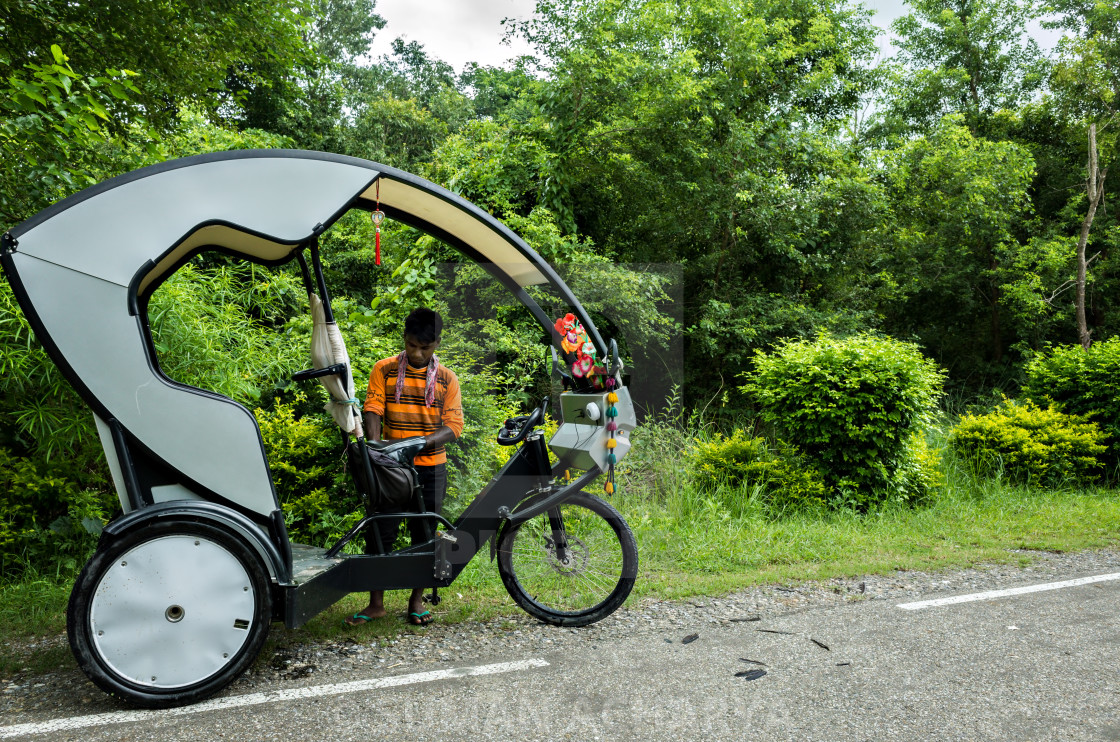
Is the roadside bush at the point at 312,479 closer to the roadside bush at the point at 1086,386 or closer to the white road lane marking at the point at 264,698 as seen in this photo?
the white road lane marking at the point at 264,698

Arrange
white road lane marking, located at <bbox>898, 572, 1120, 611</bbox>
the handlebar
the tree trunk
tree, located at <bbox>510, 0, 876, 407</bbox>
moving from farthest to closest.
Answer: the tree trunk, tree, located at <bbox>510, 0, 876, 407</bbox>, white road lane marking, located at <bbox>898, 572, 1120, 611</bbox>, the handlebar

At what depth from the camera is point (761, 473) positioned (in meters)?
6.87

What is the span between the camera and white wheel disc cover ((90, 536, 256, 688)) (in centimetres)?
296

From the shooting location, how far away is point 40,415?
442 centimetres

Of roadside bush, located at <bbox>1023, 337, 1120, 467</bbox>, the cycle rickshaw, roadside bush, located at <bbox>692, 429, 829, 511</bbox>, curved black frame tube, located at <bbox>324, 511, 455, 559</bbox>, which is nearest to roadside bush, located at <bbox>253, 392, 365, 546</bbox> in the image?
curved black frame tube, located at <bbox>324, 511, 455, 559</bbox>

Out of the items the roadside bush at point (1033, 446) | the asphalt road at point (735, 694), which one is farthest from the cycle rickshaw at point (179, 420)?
the roadside bush at point (1033, 446)

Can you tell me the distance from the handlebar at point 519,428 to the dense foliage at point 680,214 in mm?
1359

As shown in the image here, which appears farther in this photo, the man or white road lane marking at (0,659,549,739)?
the man

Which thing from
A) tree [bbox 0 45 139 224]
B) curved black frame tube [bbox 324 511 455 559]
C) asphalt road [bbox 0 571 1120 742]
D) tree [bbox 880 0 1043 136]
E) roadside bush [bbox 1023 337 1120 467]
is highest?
tree [bbox 880 0 1043 136]

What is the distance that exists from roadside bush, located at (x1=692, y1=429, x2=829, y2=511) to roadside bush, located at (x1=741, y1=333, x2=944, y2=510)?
6.7 inches

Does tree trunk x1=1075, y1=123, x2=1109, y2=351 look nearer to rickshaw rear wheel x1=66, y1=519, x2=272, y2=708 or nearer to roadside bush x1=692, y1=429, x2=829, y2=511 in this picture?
roadside bush x1=692, y1=429, x2=829, y2=511

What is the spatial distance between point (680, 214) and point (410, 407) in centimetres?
833

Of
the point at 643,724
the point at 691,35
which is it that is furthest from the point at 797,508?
the point at 691,35

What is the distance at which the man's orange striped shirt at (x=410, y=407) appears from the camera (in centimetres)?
411
